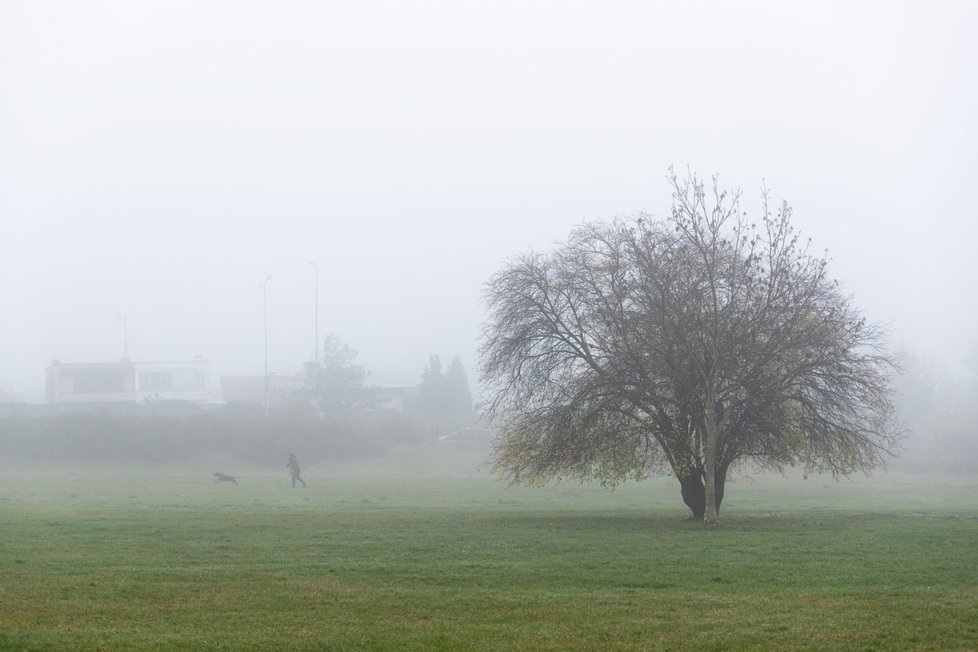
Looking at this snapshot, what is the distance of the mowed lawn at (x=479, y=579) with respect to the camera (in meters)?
14.6

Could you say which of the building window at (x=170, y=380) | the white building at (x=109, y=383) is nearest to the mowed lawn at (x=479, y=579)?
the white building at (x=109, y=383)

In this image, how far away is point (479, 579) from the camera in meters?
19.7

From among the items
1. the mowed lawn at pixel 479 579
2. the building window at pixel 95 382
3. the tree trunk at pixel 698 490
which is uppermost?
the building window at pixel 95 382

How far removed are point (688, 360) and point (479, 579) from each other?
1434 cm

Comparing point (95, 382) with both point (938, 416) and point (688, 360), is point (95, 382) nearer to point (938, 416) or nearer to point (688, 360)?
point (938, 416)

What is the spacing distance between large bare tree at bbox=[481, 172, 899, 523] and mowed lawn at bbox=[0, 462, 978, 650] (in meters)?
2.08

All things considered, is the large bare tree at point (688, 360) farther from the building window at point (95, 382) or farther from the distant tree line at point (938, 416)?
the building window at point (95, 382)

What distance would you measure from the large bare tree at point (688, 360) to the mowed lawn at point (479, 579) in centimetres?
208

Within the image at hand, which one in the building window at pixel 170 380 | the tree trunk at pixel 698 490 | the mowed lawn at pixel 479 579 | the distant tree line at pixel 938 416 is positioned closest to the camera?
the mowed lawn at pixel 479 579

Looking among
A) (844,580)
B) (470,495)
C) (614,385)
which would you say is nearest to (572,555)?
(844,580)

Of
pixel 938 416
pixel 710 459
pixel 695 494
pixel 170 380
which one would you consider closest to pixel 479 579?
pixel 710 459

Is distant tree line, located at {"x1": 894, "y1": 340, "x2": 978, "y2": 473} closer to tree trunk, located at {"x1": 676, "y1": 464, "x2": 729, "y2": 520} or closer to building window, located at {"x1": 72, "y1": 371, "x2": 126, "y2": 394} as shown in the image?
tree trunk, located at {"x1": 676, "y1": 464, "x2": 729, "y2": 520}

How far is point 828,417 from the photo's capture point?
1283 inches

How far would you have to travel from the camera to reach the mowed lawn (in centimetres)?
1461
